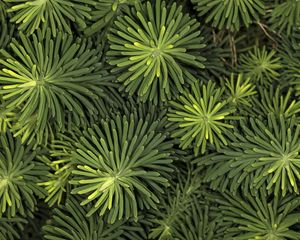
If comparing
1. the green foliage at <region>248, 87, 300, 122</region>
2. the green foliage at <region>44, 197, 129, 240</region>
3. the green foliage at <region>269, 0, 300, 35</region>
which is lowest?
the green foliage at <region>44, 197, 129, 240</region>

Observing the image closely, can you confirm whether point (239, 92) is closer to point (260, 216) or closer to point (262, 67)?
point (262, 67)

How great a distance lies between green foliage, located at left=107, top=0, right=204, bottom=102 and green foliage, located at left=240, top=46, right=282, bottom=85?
0.15 meters

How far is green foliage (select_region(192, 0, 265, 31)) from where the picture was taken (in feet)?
3.04

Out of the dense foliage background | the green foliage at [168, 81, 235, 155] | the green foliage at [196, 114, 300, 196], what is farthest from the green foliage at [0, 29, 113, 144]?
the green foliage at [196, 114, 300, 196]

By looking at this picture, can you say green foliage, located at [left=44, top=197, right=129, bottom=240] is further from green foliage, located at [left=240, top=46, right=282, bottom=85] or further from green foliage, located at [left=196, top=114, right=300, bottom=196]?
green foliage, located at [left=240, top=46, right=282, bottom=85]

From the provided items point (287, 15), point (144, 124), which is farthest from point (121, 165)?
point (287, 15)

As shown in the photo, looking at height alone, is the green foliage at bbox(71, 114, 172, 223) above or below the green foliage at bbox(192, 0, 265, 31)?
below

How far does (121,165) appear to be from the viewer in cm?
89

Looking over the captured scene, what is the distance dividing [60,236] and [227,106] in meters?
0.39

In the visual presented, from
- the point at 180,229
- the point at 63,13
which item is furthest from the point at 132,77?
the point at 180,229

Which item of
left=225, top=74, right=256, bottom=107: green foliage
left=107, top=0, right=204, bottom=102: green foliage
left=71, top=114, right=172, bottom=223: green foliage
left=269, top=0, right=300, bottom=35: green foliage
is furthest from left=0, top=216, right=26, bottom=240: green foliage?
left=269, top=0, right=300, bottom=35: green foliage

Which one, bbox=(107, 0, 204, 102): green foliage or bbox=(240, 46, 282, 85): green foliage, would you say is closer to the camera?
bbox=(107, 0, 204, 102): green foliage

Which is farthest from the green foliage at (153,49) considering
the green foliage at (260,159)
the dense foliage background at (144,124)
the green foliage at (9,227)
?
the green foliage at (9,227)

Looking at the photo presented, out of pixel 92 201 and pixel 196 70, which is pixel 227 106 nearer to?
pixel 196 70
